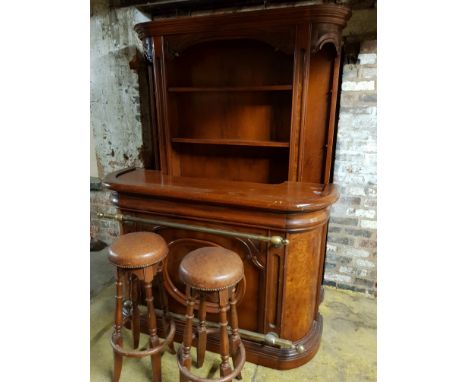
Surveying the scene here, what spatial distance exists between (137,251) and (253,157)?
111 centimetres

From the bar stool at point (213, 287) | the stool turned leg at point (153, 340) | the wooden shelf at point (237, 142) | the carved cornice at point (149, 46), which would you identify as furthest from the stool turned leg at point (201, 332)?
the carved cornice at point (149, 46)

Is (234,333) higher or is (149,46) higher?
(149,46)

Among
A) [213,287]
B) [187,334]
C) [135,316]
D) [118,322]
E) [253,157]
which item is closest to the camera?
[213,287]

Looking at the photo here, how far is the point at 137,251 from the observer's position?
1411 mm

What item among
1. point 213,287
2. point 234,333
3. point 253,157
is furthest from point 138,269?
point 253,157

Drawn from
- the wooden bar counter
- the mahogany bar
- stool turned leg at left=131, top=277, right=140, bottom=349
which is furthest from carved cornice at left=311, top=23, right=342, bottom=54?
stool turned leg at left=131, top=277, right=140, bottom=349

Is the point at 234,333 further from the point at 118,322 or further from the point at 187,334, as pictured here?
the point at 118,322

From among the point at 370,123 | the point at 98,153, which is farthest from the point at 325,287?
the point at 98,153

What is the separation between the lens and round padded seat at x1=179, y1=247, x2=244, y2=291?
1250mm

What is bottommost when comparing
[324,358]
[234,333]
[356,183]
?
[324,358]

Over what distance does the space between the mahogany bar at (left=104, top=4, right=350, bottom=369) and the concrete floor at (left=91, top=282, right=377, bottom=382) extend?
0.08 m

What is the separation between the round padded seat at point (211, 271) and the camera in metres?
1.25

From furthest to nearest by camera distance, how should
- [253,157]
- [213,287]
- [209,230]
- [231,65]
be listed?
[253,157] < [231,65] < [209,230] < [213,287]

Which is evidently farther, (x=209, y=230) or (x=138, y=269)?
(x=209, y=230)
